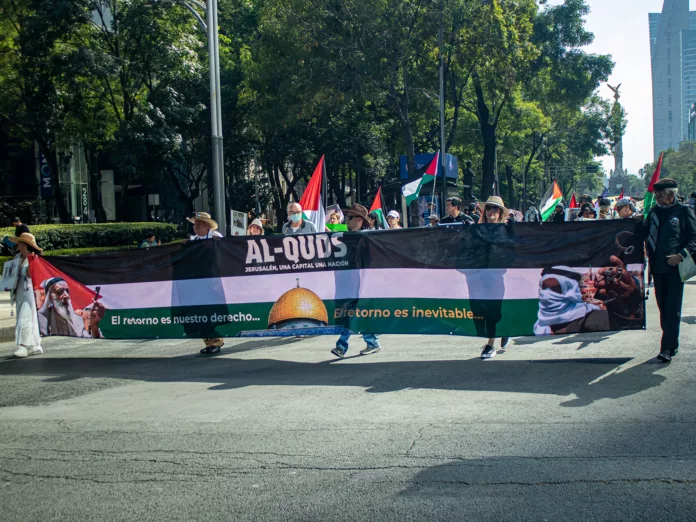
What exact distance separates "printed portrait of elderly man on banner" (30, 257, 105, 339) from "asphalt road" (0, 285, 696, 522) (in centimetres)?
111

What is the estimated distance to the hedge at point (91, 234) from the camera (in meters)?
25.8

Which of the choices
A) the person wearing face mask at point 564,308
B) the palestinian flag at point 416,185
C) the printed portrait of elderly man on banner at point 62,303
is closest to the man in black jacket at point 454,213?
the person wearing face mask at point 564,308

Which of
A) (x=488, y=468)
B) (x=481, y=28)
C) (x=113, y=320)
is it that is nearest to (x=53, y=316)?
(x=113, y=320)

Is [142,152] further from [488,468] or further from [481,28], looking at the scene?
[488,468]

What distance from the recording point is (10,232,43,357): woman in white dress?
33.1ft

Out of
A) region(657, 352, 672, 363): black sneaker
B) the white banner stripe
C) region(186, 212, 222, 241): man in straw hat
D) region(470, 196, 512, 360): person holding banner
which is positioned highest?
region(186, 212, 222, 241): man in straw hat

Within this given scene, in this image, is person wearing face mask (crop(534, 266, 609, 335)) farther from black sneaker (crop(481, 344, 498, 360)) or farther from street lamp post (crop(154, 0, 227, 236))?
street lamp post (crop(154, 0, 227, 236))

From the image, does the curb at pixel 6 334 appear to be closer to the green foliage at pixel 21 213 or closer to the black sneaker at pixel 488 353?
the black sneaker at pixel 488 353

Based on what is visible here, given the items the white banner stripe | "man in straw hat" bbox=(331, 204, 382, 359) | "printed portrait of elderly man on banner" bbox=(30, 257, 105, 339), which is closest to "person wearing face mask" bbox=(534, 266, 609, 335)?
the white banner stripe

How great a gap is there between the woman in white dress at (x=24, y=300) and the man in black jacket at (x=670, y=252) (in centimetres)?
754

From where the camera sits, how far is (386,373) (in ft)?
26.1

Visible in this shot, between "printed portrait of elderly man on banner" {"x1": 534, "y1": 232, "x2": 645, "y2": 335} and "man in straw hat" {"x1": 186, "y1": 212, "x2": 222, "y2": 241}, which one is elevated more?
"man in straw hat" {"x1": 186, "y1": 212, "x2": 222, "y2": 241}

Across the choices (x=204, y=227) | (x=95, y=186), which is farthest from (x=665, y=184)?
(x=95, y=186)

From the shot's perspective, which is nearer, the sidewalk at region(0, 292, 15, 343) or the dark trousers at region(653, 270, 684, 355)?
the dark trousers at region(653, 270, 684, 355)
